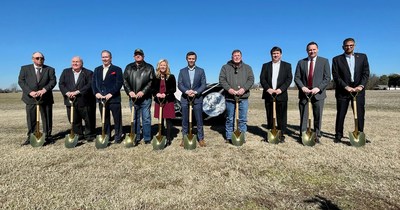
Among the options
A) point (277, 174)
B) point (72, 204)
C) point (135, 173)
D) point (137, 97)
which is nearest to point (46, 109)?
point (137, 97)

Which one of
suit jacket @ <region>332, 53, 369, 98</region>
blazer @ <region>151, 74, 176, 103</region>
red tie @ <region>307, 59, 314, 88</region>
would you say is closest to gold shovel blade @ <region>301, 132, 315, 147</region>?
red tie @ <region>307, 59, 314, 88</region>

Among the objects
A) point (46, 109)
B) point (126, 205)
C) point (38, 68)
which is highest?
point (38, 68)

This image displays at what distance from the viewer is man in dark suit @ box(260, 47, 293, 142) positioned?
605 cm

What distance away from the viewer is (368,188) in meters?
3.47

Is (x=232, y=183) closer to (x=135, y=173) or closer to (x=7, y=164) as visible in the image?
(x=135, y=173)

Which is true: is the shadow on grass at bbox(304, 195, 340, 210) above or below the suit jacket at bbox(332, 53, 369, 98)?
below

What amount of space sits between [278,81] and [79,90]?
4669 mm

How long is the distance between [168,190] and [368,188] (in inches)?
104

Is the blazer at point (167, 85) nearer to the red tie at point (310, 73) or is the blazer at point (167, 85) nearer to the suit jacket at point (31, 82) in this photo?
the suit jacket at point (31, 82)

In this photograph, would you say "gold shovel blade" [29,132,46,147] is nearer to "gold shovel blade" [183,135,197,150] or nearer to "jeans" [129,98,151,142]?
"jeans" [129,98,151,142]

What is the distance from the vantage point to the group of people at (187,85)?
5.88 m

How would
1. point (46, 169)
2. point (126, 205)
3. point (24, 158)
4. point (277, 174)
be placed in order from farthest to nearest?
point (24, 158)
point (46, 169)
point (277, 174)
point (126, 205)

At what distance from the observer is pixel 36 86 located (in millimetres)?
6094

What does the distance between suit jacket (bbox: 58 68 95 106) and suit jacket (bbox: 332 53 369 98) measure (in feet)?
19.1
